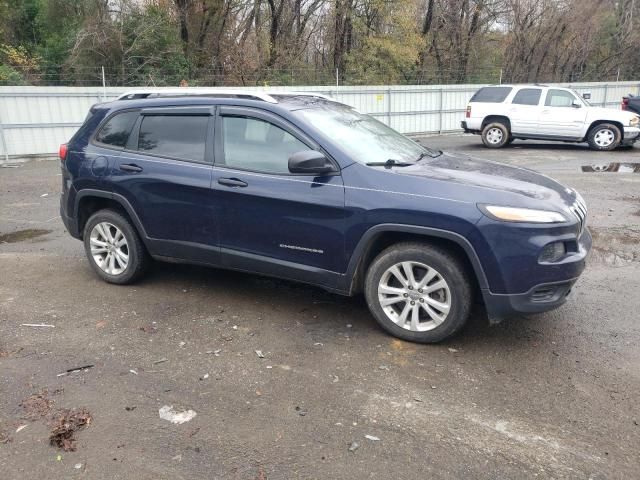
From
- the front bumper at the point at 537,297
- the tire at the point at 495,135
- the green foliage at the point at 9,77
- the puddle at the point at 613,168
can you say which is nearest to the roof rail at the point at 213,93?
the front bumper at the point at 537,297

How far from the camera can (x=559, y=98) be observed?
14.5 meters

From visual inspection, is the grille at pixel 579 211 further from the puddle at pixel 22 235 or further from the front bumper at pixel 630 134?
the front bumper at pixel 630 134

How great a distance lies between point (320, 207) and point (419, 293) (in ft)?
3.10

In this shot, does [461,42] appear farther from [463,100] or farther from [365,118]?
[365,118]

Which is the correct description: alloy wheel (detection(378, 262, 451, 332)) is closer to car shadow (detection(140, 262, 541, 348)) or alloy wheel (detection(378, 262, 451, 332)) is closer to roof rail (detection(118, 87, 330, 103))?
car shadow (detection(140, 262, 541, 348))

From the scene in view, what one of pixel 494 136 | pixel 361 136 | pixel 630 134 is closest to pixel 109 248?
pixel 361 136

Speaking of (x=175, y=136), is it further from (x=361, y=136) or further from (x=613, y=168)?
(x=613, y=168)

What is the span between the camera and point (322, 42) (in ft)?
91.7

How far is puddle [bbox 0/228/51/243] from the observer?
683cm

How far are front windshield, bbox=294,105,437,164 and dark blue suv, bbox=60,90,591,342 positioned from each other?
19 mm

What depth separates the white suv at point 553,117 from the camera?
14289 millimetres

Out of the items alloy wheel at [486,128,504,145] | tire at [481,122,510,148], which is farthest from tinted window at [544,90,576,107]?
alloy wheel at [486,128,504,145]

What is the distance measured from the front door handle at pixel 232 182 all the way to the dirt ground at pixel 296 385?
106cm

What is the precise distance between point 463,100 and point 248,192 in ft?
61.1
